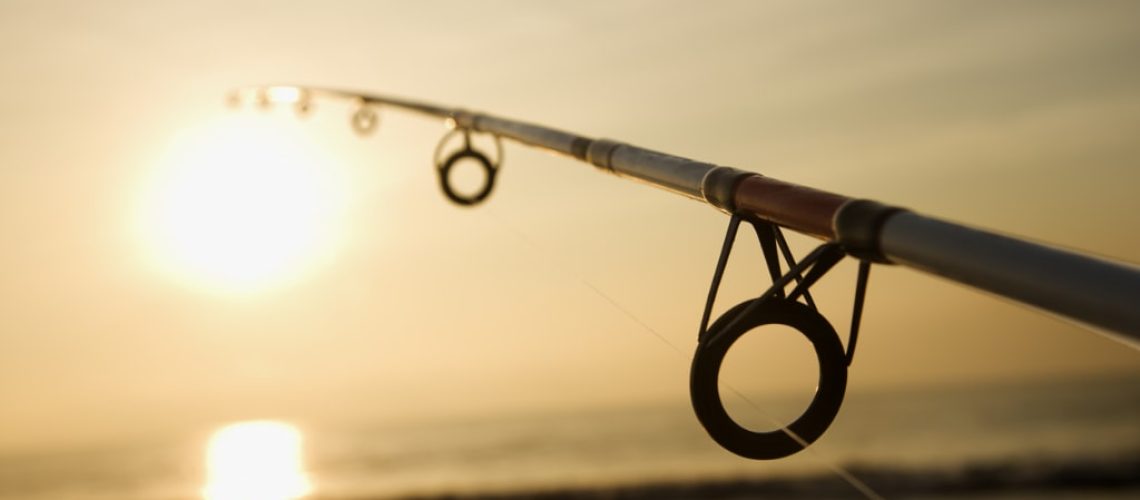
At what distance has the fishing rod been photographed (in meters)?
2.12

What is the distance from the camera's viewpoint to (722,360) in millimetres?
3268

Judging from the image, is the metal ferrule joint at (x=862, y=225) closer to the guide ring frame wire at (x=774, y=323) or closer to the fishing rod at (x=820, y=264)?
the fishing rod at (x=820, y=264)

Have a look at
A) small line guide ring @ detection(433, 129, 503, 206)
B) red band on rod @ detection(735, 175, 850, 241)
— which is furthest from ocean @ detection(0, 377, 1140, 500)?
red band on rod @ detection(735, 175, 850, 241)

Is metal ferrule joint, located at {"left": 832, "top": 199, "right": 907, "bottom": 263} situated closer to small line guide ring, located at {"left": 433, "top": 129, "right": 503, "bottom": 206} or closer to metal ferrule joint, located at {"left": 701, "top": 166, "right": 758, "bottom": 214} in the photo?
metal ferrule joint, located at {"left": 701, "top": 166, "right": 758, "bottom": 214}

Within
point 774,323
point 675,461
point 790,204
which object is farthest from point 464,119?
point 675,461

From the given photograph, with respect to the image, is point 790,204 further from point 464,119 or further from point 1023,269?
point 464,119

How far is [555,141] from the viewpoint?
4777 mm

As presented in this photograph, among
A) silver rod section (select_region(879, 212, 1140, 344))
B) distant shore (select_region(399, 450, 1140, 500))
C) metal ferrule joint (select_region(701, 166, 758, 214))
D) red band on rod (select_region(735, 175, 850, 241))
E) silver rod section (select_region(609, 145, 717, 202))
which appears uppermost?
distant shore (select_region(399, 450, 1140, 500))

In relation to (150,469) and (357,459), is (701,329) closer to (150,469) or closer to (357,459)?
(357,459)

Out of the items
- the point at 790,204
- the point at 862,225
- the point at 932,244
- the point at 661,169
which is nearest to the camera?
the point at 932,244

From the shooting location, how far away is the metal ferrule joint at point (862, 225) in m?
2.65

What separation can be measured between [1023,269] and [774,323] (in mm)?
1131

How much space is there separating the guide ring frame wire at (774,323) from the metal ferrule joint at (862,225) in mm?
332

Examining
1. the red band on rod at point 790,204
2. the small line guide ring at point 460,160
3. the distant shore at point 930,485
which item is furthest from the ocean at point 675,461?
the red band on rod at point 790,204
